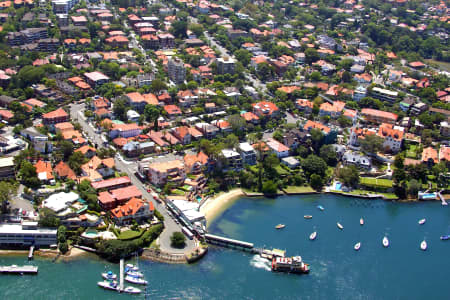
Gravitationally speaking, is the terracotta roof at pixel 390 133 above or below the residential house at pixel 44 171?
above

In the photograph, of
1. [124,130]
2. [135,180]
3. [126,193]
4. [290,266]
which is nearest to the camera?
[290,266]

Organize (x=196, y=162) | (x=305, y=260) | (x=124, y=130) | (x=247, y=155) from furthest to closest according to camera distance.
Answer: (x=124, y=130) → (x=247, y=155) → (x=196, y=162) → (x=305, y=260)

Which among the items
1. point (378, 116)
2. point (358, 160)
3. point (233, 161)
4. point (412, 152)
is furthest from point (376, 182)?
point (233, 161)

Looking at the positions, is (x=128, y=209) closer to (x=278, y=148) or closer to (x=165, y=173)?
(x=165, y=173)

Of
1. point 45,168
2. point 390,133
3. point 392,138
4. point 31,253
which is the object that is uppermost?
point 390,133

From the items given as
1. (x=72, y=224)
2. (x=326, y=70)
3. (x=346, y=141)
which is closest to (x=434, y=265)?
(x=346, y=141)

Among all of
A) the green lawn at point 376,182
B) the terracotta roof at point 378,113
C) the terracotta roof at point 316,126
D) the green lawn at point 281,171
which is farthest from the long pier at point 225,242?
the terracotta roof at point 378,113

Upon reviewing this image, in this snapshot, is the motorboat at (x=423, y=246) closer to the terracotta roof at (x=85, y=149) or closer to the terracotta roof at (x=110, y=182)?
the terracotta roof at (x=110, y=182)
